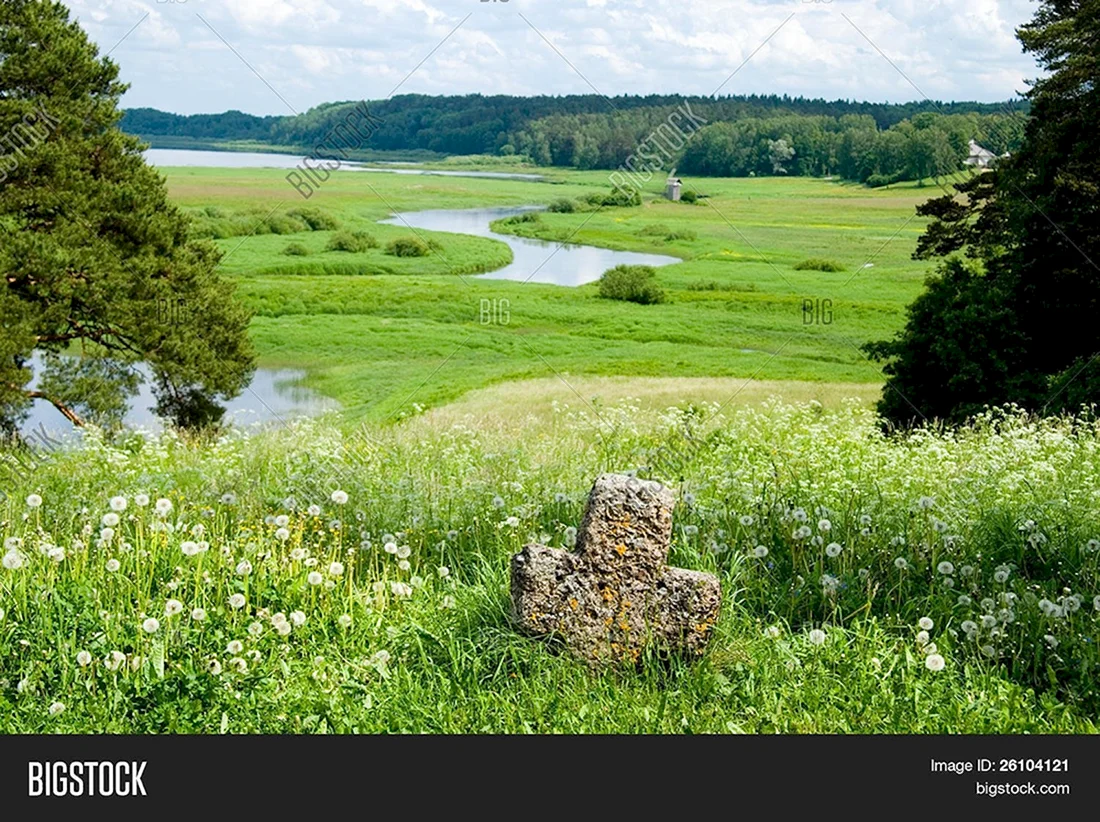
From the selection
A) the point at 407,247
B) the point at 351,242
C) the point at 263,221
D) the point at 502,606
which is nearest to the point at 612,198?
the point at 407,247

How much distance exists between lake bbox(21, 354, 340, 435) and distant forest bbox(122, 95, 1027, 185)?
13159 millimetres

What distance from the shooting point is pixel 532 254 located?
56781 mm

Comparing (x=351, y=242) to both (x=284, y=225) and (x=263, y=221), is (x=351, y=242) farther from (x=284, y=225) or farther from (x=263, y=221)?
(x=263, y=221)

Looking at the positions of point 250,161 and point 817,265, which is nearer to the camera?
point 817,265

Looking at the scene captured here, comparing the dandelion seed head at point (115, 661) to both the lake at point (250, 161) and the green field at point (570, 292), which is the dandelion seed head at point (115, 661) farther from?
the lake at point (250, 161)

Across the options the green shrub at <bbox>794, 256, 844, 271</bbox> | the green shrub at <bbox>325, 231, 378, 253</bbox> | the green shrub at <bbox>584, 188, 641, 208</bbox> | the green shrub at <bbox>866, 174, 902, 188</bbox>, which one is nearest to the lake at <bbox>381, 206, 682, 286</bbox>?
the green shrub at <bbox>584, 188, 641, 208</bbox>

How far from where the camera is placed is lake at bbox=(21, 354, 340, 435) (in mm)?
19578

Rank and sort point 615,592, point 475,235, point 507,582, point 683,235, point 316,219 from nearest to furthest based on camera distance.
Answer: point 615,592 < point 507,582 < point 316,219 < point 475,235 < point 683,235

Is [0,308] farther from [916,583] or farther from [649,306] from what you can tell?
[649,306]

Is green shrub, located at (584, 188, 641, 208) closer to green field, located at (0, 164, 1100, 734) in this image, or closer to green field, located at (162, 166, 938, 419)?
green field, located at (162, 166, 938, 419)

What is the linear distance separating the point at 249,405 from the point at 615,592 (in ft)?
72.1

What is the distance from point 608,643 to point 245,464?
450cm

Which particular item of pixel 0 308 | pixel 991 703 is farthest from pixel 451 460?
pixel 0 308

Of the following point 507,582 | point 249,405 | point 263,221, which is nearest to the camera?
point 507,582
